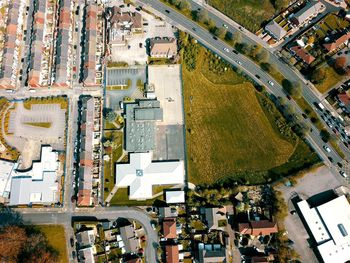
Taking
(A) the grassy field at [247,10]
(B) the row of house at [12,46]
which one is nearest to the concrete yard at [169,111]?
(A) the grassy field at [247,10]

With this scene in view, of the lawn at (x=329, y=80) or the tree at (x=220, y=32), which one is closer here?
the lawn at (x=329, y=80)

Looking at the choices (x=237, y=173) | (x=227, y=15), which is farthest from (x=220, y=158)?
(x=227, y=15)

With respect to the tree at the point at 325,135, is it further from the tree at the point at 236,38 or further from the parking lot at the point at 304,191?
the tree at the point at 236,38

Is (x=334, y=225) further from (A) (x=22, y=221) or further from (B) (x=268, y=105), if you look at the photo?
(A) (x=22, y=221)

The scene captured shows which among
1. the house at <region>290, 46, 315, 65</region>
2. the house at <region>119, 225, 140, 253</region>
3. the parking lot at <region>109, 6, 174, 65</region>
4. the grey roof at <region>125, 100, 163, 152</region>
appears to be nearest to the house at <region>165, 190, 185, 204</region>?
the house at <region>119, 225, 140, 253</region>

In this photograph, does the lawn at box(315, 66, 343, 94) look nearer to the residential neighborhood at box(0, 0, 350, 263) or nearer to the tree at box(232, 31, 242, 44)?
the residential neighborhood at box(0, 0, 350, 263)

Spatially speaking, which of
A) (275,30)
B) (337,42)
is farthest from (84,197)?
(337,42)
